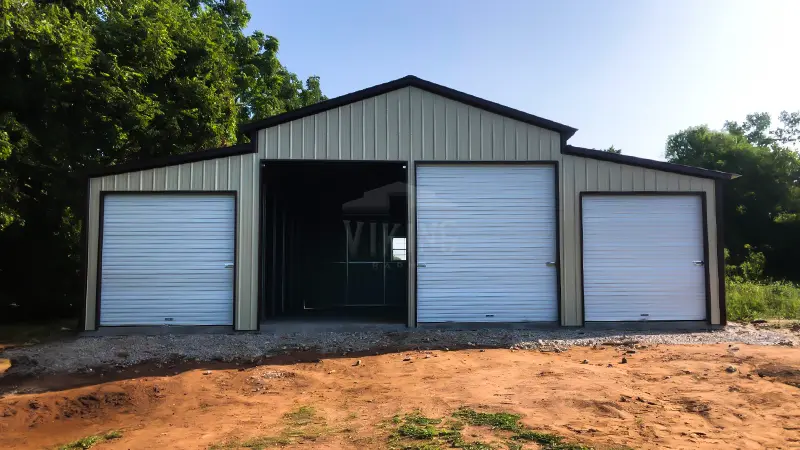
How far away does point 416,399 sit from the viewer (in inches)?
236

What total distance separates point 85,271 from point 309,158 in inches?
181

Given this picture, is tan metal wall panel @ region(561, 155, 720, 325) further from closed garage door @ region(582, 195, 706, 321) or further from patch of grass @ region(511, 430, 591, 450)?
patch of grass @ region(511, 430, 591, 450)

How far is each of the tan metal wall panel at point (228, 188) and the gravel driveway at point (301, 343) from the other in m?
0.82

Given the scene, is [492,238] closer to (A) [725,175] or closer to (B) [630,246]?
(B) [630,246]

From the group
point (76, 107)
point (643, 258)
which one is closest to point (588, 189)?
point (643, 258)

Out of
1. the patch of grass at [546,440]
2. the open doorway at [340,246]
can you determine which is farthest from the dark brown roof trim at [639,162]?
the patch of grass at [546,440]

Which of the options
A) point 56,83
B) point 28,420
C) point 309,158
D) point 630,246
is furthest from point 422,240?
point 56,83

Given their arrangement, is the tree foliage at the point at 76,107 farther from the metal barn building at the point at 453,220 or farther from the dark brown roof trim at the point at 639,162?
the dark brown roof trim at the point at 639,162

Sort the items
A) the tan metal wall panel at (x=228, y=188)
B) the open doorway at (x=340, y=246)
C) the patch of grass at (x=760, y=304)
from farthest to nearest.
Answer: the open doorway at (x=340, y=246), the patch of grass at (x=760, y=304), the tan metal wall panel at (x=228, y=188)

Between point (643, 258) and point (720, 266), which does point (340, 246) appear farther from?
point (720, 266)

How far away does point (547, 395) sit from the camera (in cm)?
591

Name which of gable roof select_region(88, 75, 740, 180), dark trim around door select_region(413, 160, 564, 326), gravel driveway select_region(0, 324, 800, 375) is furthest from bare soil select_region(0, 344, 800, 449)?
gable roof select_region(88, 75, 740, 180)

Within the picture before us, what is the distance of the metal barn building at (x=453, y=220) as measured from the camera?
10.1m

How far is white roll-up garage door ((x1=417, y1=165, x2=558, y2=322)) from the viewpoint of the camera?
10383 millimetres
